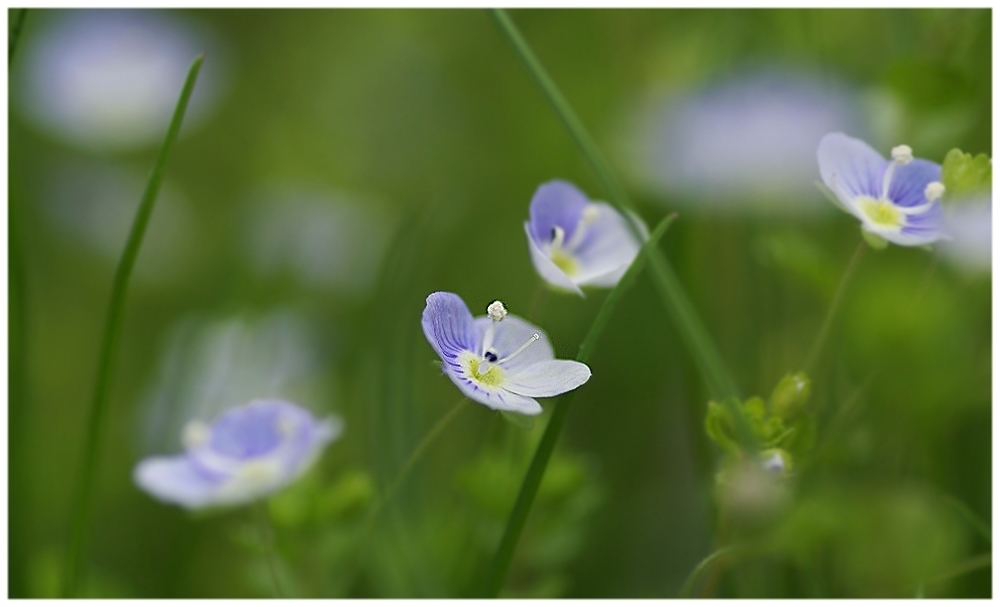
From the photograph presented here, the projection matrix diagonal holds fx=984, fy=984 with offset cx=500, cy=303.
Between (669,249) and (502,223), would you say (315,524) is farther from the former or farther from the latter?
(502,223)

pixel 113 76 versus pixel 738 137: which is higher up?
pixel 113 76

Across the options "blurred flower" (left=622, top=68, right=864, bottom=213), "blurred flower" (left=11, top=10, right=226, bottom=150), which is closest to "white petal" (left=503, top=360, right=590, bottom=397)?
"blurred flower" (left=622, top=68, right=864, bottom=213)

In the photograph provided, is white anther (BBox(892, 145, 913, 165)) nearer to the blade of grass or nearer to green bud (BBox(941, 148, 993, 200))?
green bud (BBox(941, 148, 993, 200))

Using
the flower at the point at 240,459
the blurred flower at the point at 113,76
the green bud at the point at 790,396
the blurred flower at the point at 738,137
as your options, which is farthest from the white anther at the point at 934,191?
the blurred flower at the point at 113,76

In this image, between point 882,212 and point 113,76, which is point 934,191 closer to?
point 882,212

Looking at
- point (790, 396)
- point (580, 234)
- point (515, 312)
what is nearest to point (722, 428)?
point (790, 396)

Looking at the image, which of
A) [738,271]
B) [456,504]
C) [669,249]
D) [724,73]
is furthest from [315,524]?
[724,73]
